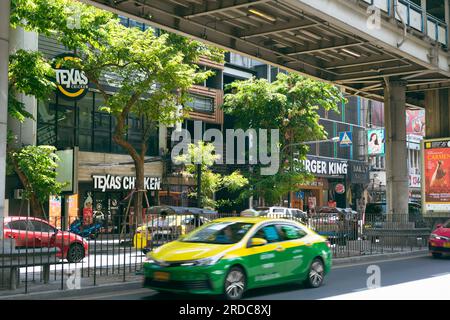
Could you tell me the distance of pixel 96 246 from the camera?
14000 millimetres

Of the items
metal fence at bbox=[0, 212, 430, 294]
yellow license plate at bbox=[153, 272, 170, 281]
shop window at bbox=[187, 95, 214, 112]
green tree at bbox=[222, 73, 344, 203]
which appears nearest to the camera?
yellow license plate at bbox=[153, 272, 170, 281]

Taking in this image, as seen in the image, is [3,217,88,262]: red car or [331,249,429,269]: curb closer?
[3,217,88,262]: red car

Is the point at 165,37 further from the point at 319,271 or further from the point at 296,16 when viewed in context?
the point at 319,271

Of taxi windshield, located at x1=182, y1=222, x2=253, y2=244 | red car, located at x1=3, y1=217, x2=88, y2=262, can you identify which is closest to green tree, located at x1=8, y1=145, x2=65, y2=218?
red car, located at x1=3, y1=217, x2=88, y2=262

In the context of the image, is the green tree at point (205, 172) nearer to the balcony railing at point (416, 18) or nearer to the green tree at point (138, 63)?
the green tree at point (138, 63)

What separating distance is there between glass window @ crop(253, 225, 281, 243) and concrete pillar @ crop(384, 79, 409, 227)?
53.7ft

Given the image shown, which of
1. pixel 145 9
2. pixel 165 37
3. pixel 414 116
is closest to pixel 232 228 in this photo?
pixel 145 9

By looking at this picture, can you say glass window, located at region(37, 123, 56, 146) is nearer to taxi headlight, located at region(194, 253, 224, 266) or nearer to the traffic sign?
taxi headlight, located at region(194, 253, 224, 266)

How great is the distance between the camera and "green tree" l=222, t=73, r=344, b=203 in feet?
119

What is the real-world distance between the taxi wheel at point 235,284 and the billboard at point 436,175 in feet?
63.1

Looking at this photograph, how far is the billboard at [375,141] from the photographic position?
5500 centimetres

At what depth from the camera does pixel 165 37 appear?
25.8 m

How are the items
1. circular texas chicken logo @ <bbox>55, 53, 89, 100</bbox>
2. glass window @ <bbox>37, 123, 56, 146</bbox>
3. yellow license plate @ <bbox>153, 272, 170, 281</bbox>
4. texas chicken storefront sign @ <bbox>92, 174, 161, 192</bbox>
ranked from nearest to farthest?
1. yellow license plate @ <bbox>153, 272, 170, 281</bbox>
2. circular texas chicken logo @ <bbox>55, 53, 89, 100</bbox>
3. glass window @ <bbox>37, 123, 56, 146</bbox>
4. texas chicken storefront sign @ <bbox>92, 174, 161, 192</bbox>
